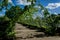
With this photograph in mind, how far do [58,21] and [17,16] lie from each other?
5866 millimetres

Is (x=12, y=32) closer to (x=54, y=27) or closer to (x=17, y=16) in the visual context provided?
(x=17, y=16)

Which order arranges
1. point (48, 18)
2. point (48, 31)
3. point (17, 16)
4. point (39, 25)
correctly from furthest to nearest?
point (39, 25), point (48, 18), point (48, 31), point (17, 16)

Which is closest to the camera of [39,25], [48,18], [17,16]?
[17,16]

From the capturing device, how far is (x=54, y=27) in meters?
19.8

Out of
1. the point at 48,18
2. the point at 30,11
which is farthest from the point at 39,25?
the point at 30,11

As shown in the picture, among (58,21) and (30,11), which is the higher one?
(30,11)

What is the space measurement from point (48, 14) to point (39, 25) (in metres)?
5.99

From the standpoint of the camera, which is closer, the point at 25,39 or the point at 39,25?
the point at 25,39

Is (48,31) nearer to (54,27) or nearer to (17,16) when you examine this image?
(54,27)

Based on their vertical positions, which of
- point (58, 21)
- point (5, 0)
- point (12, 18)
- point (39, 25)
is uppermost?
point (5, 0)

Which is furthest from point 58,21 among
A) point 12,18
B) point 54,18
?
point 12,18

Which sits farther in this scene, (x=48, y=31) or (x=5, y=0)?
(x=48, y=31)

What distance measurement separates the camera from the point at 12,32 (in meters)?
16.0

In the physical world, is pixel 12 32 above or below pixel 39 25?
above
